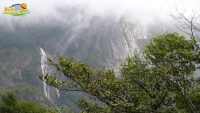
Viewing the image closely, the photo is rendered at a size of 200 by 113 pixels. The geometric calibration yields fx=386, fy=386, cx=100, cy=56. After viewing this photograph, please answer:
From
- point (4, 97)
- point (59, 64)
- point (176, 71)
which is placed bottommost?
point (176, 71)

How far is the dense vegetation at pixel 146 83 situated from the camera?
27250 millimetres

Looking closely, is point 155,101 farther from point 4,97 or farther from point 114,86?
point 4,97

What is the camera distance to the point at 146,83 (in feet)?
99.9

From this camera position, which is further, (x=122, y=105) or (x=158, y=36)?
(x=158, y=36)

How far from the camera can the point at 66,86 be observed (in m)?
28.6

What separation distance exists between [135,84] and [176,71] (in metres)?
5.64

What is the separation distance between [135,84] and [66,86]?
5.83 m

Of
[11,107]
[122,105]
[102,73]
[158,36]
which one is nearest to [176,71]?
[122,105]

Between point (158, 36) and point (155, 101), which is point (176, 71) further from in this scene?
point (158, 36)

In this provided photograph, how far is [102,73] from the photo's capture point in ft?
104

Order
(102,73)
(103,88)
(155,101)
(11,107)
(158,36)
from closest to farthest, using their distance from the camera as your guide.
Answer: (103,88)
(155,101)
(102,73)
(158,36)
(11,107)

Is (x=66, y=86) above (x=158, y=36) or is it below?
below

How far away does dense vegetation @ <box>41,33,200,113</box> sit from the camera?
2725 cm

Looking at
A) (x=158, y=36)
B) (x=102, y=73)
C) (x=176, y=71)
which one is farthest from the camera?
(x=158, y=36)
